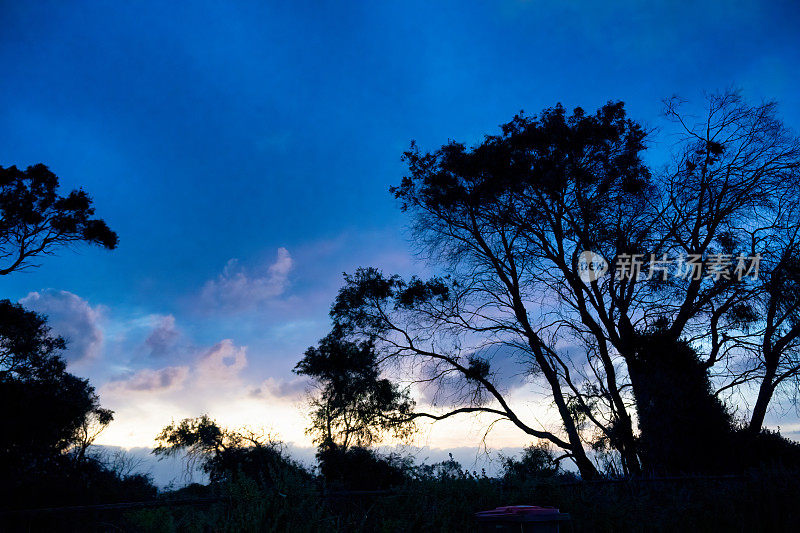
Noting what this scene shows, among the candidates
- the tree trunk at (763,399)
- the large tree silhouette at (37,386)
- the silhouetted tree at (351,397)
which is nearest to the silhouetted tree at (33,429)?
→ the large tree silhouette at (37,386)

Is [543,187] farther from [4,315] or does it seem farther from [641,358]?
[4,315]

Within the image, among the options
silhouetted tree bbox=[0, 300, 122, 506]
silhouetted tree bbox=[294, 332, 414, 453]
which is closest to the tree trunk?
silhouetted tree bbox=[294, 332, 414, 453]

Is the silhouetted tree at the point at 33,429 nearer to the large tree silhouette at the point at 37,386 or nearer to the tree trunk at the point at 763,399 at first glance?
the large tree silhouette at the point at 37,386

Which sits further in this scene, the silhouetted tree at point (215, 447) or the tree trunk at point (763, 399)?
the silhouetted tree at point (215, 447)

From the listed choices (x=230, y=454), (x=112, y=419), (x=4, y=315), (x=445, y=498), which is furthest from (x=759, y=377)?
(x=112, y=419)

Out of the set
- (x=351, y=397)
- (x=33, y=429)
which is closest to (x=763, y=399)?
(x=351, y=397)

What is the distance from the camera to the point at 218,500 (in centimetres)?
685

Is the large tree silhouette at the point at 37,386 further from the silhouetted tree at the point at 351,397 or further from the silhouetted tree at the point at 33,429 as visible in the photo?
the silhouetted tree at the point at 351,397

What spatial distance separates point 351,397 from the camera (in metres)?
21.7

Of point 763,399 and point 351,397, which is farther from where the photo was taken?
point 351,397

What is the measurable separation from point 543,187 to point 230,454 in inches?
735

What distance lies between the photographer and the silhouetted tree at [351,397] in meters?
19.3

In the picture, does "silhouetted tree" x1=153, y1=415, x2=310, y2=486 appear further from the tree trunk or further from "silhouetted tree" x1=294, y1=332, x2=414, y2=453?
the tree trunk

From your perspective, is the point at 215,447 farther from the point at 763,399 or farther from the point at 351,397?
the point at 763,399
